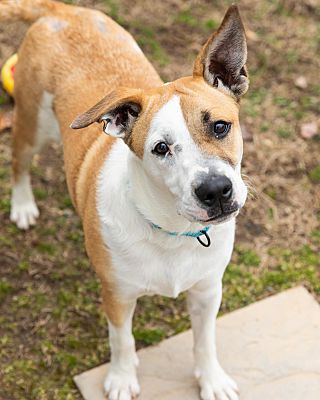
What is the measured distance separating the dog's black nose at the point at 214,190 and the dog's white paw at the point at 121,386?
1.51 meters

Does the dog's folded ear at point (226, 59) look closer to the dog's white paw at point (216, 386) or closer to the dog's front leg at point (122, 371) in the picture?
the dog's front leg at point (122, 371)

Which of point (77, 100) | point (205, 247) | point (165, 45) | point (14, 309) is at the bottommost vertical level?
point (14, 309)

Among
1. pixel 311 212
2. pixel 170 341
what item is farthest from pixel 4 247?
pixel 311 212

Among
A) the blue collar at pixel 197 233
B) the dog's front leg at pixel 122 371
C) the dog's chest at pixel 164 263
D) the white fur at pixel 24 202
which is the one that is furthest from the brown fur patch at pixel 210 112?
the white fur at pixel 24 202

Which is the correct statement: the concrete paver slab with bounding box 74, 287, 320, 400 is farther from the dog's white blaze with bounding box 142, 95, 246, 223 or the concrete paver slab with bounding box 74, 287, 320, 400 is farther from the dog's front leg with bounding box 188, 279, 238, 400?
the dog's white blaze with bounding box 142, 95, 246, 223

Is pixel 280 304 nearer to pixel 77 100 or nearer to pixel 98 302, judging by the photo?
pixel 98 302

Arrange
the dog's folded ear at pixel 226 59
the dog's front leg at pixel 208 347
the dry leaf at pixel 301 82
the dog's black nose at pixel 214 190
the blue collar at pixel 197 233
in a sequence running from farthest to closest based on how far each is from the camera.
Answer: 1. the dry leaf at pixel 301 82
2. the dog's front leg at pixel 208 347
3. the blue collar at pixel 197 233
4. the dog's folded ear at pixel 226 59
5. the dog's black nose at pixel 214 190

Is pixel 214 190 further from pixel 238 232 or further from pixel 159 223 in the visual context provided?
pixel 238 232

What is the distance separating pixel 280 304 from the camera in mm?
4309

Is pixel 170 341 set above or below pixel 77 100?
below

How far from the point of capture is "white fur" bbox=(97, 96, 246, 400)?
2811 millimetres

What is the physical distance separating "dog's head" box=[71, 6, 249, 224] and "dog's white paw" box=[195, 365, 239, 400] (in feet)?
4.43

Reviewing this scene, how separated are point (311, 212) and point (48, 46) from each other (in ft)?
7.02

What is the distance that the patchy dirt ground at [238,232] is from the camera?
4.18m
